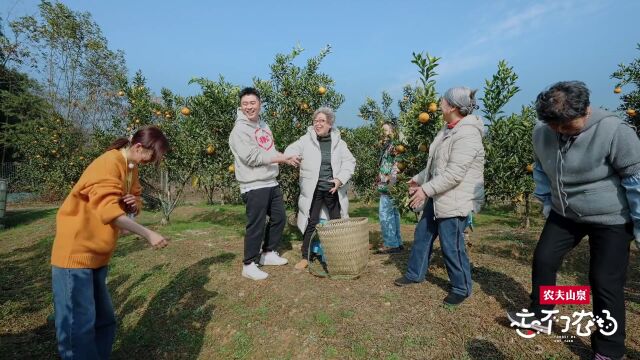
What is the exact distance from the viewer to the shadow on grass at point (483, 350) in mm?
2836

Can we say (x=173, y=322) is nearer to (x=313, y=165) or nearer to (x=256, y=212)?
(x=256, y=212)

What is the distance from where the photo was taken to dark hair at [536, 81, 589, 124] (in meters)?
2.43

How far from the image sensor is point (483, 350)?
2.91 m

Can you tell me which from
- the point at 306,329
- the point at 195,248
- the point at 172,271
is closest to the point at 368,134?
the point at 195,248

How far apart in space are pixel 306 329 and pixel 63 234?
211 centimetres

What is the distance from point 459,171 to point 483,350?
1.44 meters

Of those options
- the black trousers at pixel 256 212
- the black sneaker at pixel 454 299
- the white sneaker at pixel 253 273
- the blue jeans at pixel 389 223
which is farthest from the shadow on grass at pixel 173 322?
the blue jeans at pixel 389 223

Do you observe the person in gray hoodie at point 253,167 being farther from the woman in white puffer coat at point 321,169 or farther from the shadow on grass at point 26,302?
the shadow on grass at point 26,302

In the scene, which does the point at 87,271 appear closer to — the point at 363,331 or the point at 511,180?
the point at 363,331

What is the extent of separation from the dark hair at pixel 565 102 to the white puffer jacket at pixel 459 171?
83 centimetres

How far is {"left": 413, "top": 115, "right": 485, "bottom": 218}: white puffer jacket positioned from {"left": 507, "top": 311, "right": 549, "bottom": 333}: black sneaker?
0.90m

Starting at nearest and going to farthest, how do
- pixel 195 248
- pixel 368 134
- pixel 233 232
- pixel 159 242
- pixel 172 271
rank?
pixel 159 242, pixel 172 271, pixel 195 248, pixel 233 232, pixel 368 134

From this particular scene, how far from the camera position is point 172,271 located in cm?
530

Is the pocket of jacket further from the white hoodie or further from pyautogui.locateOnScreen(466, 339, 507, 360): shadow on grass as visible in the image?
the white hoodie
